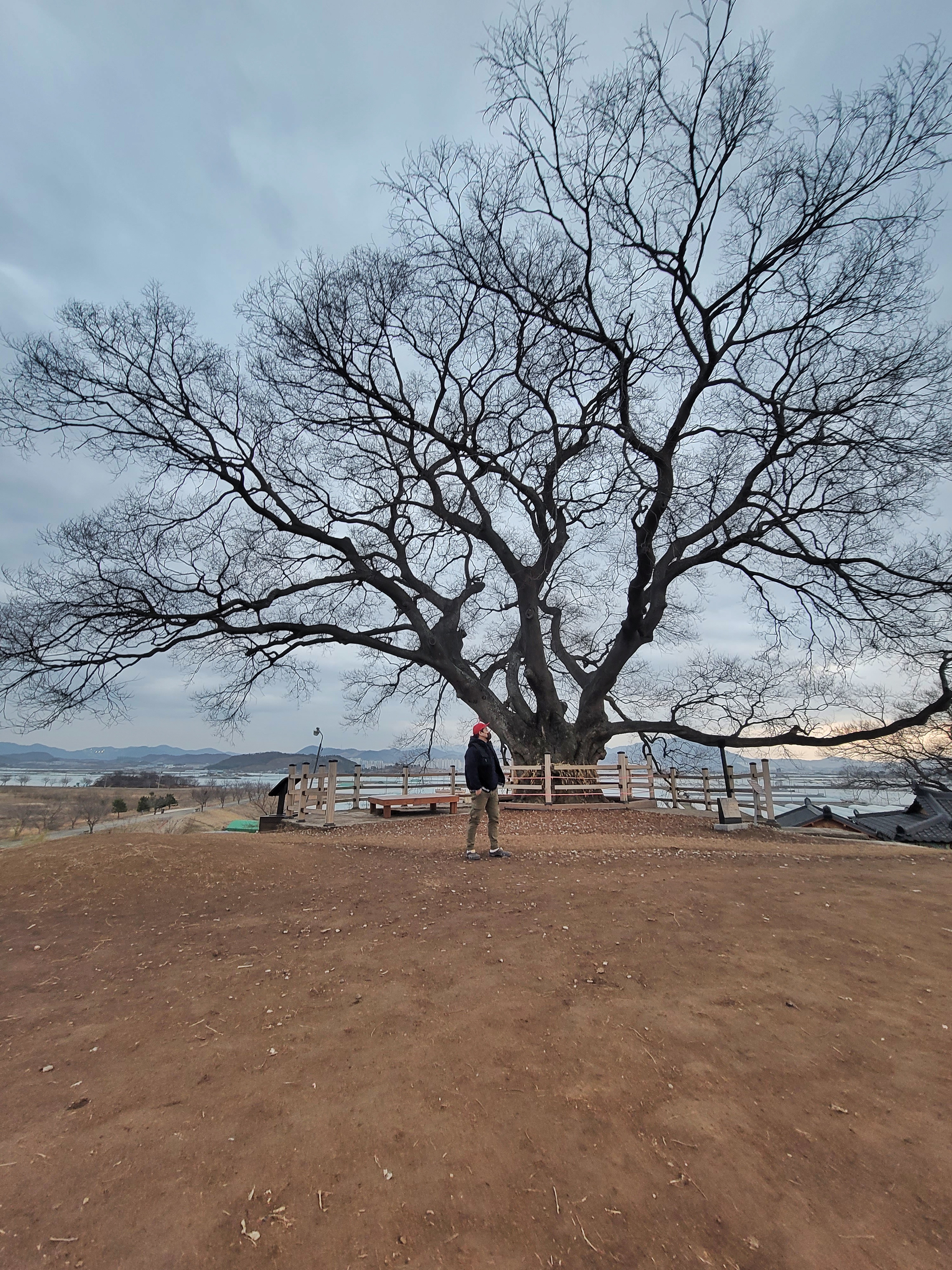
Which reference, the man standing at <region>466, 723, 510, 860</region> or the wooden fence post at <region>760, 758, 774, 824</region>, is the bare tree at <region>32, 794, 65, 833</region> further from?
the wooden fence post at <region>760, 758, 774, 824</region>

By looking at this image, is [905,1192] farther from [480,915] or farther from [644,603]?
[644,603]

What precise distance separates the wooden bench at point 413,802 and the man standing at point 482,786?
7.05 m

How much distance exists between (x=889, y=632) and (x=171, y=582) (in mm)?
17127

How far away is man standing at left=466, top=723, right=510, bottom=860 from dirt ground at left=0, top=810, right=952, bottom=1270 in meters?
2.05

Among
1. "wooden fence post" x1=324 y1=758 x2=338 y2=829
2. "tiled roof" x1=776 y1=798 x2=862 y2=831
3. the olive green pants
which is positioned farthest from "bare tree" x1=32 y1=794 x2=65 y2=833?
"tiled roof" x1=776 y1=798 x2=862 y2=831

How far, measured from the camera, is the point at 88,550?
12.6m

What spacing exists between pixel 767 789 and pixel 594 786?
13.5ft

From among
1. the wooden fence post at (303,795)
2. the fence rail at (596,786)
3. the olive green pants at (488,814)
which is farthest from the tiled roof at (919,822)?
the wooden fence post at (303,795)

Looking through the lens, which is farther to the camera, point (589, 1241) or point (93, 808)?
point (93, 808)

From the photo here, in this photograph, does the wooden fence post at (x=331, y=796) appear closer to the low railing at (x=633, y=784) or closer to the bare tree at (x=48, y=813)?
the low railing at (x=633, y=784)

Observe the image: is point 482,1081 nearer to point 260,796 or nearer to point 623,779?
point 623,779

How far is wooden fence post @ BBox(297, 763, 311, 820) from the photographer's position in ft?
48.8

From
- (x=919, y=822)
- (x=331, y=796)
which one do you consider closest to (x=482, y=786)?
(x=331, y=796)

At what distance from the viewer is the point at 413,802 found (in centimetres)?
1516
